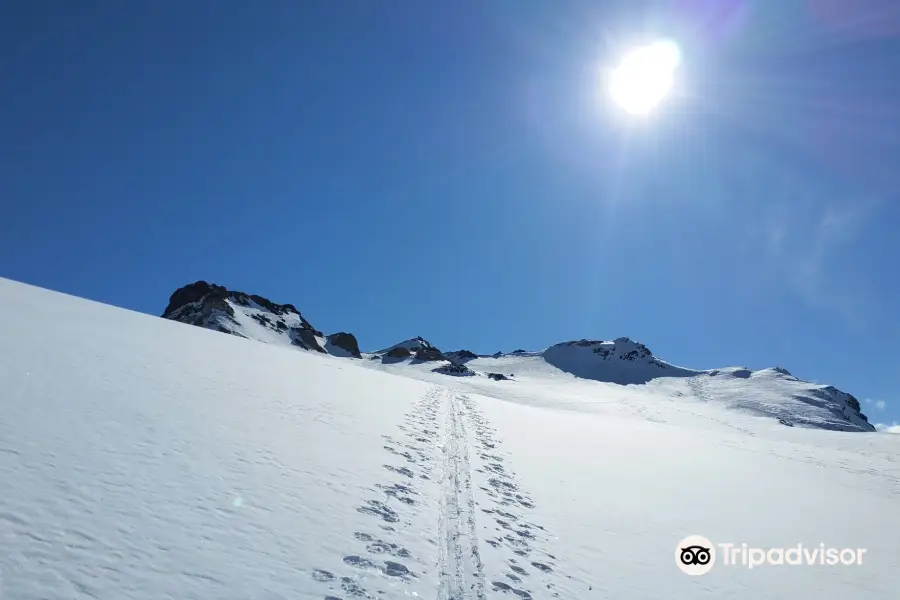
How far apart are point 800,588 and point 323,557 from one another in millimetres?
8932

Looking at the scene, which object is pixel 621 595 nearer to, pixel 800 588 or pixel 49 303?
pixel 800 588

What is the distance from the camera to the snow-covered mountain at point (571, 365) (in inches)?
2938

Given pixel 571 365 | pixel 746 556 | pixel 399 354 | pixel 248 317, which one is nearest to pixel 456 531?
pixel 746 556

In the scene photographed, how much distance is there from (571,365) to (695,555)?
5209 inches

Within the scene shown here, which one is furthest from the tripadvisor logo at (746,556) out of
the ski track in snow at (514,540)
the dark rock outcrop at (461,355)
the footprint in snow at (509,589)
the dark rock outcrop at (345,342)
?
the dark rock outcrop at (461,355)

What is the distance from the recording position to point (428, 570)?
20.6 ft

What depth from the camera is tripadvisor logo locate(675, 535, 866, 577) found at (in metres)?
8.88

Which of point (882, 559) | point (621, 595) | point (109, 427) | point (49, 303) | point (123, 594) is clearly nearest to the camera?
point (123, 594)

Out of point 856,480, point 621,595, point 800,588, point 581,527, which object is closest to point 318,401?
point 581,527

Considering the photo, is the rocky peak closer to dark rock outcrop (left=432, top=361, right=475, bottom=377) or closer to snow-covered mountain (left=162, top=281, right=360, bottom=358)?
snow-covered mountain (left=162, top=281, right=360, bottom=358)

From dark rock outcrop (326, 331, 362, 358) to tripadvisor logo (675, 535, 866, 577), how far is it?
10402 cm

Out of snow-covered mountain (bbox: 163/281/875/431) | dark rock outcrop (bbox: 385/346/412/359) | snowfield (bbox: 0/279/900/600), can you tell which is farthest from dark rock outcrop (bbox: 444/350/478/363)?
snowfield (bbox: 0/279/900/600)

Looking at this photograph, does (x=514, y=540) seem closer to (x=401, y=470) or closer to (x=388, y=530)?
(x=388, y=530)

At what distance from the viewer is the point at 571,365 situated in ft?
448
